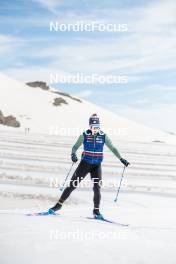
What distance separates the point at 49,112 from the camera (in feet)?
238

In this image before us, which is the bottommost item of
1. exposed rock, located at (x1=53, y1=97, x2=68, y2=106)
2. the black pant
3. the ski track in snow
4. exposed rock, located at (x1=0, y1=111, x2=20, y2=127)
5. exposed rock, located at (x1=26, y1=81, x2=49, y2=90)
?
the ski track in snow

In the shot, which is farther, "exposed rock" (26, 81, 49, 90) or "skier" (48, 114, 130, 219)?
"exposed rock" (26, 81, 49, 90)

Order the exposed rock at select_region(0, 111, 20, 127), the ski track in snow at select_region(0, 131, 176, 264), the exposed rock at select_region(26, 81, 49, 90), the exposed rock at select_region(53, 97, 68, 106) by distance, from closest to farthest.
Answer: the ski track in snow at select_region(0, 131, 176, 264)
the exposed rock at select_region(0, 111, 20, 127)
the exposed rock at select_region(53, 97, 68, 106)
the exposed rock at select_region(26, 81, 49, 90)

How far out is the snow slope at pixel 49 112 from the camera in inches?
2539

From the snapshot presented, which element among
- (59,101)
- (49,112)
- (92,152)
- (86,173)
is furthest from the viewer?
(59,101)

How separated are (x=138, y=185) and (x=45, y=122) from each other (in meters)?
48.4

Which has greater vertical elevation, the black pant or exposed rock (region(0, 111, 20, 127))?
exposed rock (region(0, 111, 20, 127))

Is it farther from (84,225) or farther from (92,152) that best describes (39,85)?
(84,225)

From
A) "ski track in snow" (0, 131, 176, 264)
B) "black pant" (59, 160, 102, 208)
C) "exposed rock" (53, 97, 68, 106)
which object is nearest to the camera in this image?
"ski track in snow" (0, 131, 176, 264)

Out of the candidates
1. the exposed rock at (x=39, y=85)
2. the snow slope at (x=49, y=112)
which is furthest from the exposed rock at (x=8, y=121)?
the exposed rock at (x=39, y=85)

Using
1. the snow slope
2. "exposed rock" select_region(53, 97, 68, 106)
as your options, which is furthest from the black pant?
"exposed rock" select_region(53, 97, 68, 106)

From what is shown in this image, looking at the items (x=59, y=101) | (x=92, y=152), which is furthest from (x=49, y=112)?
(x=92, y=152)

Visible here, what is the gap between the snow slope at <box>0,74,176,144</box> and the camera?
64500mm

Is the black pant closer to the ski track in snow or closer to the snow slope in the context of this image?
the ski track in snow
